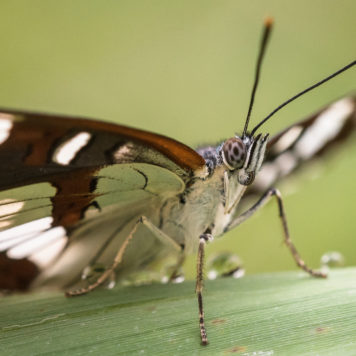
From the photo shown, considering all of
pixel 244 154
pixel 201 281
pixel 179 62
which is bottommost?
pixel 201 281

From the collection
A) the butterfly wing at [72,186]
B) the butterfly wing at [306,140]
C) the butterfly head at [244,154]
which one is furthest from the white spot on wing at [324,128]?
the butterfly wing at [72,186]

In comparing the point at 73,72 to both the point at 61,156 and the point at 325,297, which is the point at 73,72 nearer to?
the point at 61,156

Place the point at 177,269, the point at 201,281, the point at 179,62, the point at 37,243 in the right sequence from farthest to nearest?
1. the point at 179,62
2. the point at 177,269
3. the point at 37,243
4. the point at 201,281

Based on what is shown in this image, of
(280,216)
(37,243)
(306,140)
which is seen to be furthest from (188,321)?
(306,140)

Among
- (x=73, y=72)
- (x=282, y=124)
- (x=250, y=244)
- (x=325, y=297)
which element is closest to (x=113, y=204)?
(x=325, y=297)

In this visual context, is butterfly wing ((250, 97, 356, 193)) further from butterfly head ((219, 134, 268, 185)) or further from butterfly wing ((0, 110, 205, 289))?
butterfly wing ((0, 110, 205, 289))

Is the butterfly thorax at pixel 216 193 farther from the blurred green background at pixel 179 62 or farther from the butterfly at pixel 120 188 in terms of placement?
the blurred green background at pixel 179 62

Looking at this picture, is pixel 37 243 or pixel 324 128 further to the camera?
pixel 324 128

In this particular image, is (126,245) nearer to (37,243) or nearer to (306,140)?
(37,243)
